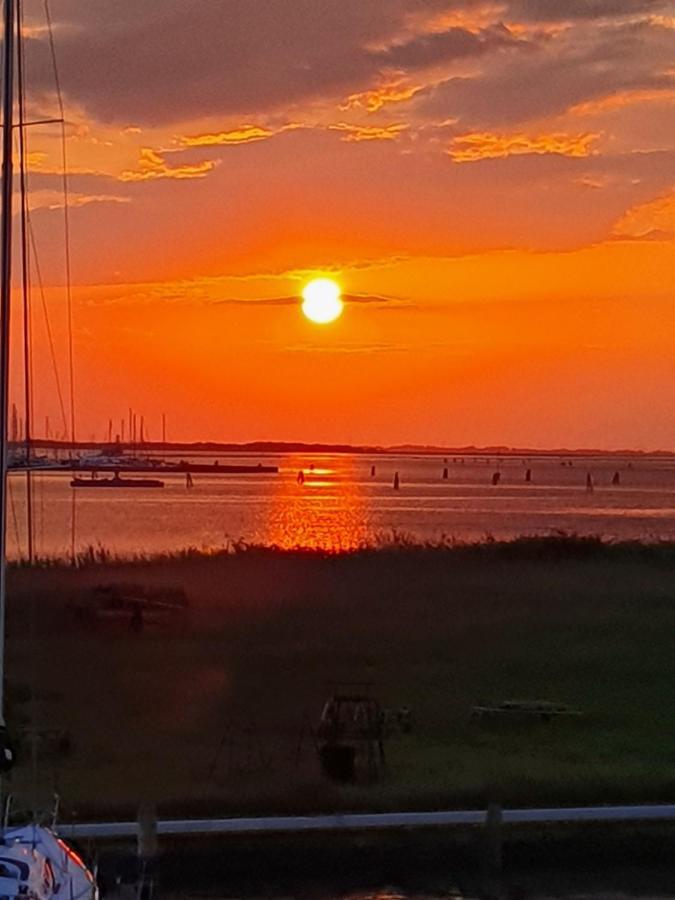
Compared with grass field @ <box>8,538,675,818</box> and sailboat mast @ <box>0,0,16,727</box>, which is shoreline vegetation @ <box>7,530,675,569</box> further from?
sailboat mast @ <box>0,0,16,727</box>

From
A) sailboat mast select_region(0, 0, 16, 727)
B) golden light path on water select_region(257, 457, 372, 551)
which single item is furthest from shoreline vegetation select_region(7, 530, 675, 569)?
sailboat mast select_region(0, 0, 16, 727)

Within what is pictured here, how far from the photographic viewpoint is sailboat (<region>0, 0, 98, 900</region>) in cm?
1018

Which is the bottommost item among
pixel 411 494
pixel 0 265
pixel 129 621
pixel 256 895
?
pixel 256 895

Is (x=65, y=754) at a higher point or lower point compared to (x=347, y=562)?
lower

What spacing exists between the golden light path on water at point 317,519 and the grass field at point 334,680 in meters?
12.6

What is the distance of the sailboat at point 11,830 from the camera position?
1018cm

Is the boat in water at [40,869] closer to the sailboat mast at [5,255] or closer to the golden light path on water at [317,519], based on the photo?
the sailboat mast at [5,255]

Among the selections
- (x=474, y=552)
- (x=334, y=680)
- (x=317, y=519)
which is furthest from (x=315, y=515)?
(x=334, y=680)

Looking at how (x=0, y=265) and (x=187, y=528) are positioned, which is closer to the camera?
(x=0, y=265)

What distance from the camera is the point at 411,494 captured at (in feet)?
460

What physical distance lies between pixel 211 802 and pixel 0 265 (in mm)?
6819

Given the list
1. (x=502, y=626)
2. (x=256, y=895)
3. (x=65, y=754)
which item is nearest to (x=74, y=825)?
(x=256, y=895)

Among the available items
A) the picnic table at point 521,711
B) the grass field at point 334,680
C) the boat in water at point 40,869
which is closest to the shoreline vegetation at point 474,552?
the grass field at point 334,680

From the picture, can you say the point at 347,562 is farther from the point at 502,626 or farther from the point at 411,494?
the point at 411,494
